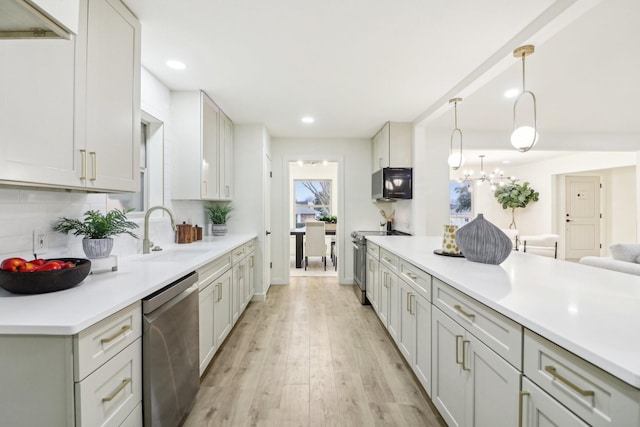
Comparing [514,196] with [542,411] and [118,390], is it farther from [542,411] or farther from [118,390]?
[118,390]

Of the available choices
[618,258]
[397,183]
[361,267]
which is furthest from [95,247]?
[618,258]

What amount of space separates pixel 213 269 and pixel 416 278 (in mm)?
1509

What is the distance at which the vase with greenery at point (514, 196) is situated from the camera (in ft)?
26.7

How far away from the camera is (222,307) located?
8.43ft

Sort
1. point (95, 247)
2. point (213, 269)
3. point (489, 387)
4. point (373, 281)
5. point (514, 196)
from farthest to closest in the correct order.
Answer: point (514, 196) → point (373, 281) → point (213, 269) → point (95, 247) → point (489, 387)

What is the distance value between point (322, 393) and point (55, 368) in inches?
62.0

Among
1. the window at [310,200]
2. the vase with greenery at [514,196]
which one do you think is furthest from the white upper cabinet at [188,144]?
the vase with greenery at [514,196]

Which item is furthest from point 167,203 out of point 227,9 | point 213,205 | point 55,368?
point 55,368

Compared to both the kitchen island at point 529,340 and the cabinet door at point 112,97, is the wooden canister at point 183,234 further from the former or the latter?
the kitchen island at point 529,340

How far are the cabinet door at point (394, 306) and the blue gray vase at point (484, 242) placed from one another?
0.78 metres

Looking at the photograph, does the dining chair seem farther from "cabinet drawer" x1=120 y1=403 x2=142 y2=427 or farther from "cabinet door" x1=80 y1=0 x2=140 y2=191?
"cabinet drawer" x1=120 y1=403 x2=142 y2=427

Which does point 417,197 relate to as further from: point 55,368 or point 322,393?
point 55,368

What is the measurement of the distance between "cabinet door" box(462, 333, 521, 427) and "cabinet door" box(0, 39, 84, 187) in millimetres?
1938

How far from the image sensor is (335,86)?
290 cm
